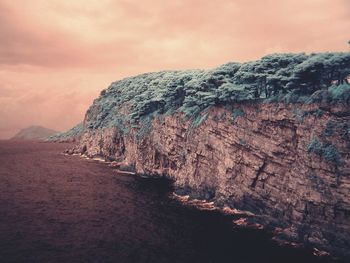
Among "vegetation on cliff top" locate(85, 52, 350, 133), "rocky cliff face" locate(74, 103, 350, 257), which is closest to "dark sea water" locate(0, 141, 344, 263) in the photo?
"rocky cliff face" locate(74, 103, 350, 257)

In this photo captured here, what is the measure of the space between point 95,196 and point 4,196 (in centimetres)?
1855

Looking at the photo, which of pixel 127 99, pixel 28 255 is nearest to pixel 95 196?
pixel 28 255

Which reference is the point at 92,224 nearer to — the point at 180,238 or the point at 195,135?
the point at 180,238

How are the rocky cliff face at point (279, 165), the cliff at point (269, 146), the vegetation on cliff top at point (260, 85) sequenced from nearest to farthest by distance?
the rocky cliff face at point (279, 165)
the cliff at point (269, 146)
the vegetation on cliff top at point (260, 85)

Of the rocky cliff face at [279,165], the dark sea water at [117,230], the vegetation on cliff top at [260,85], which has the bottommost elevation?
A: the dark sea water at [117,230]

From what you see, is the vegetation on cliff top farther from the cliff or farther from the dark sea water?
the dark sea water

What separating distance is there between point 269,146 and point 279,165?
3.57 metres

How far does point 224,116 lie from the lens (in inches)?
2435

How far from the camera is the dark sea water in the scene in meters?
39.4

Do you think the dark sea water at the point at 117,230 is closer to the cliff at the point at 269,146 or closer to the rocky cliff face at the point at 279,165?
the rocky cliff face at the point at 279,165

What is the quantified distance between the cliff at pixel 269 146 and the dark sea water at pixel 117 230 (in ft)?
16.0

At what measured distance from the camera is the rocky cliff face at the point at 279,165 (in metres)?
41.8

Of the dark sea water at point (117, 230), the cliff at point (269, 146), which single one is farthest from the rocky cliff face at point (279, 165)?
the dark sea water at point (117, 230)

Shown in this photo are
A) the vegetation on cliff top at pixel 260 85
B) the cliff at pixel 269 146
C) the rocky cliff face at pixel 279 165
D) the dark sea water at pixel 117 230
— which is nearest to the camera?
the dark sea water at pixel 117 230
